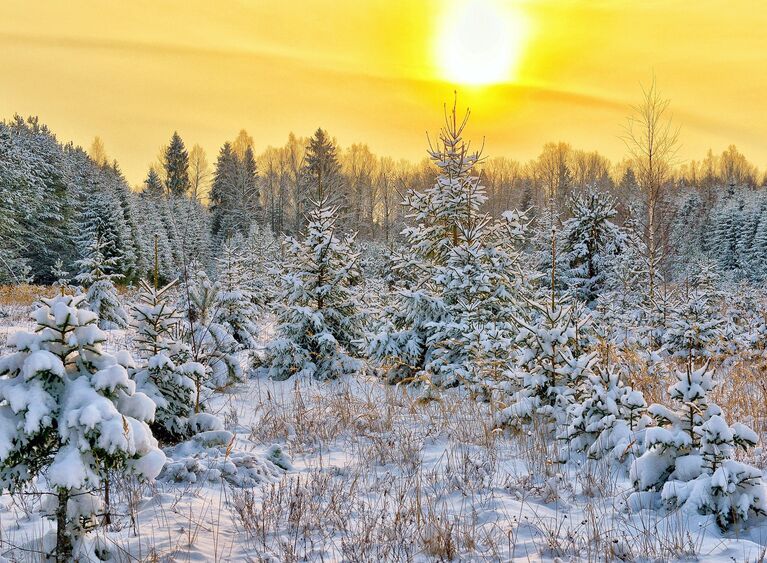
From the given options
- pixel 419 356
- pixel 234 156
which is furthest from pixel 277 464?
pixel 234 156

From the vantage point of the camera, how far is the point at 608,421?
4453 mm

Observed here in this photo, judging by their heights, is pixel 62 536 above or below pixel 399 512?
above

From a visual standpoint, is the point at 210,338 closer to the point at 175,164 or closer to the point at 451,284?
the point at 451,284

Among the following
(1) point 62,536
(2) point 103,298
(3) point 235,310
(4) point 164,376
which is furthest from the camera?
(2) point 103,298

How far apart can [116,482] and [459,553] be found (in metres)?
2.61

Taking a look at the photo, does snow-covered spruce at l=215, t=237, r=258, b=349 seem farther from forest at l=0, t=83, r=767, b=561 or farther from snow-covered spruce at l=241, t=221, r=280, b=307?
snow-covered spruce at l=241, t=221, r=280, b=307

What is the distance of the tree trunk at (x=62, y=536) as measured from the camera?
2574mm

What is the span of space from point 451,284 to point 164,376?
5.07 m

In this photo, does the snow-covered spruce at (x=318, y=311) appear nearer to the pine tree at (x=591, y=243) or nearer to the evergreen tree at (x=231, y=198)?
the pine tree at (x=591, y=243)

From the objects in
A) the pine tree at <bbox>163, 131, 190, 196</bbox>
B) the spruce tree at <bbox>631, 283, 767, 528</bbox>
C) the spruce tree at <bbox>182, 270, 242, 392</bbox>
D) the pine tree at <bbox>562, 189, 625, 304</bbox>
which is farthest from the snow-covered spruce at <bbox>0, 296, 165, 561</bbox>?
the pine tree at <bbox>163, 131, 190, 196</bbox>

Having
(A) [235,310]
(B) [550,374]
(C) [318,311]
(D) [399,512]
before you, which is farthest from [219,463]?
(A) [235,310]

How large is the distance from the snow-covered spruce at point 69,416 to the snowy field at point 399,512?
56 cm

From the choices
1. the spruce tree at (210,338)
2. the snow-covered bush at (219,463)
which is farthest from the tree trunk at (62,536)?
the spruce tree at (210,338)

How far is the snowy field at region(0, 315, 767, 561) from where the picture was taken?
3.02 meters
